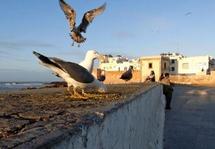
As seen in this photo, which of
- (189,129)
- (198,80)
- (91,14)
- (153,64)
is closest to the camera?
(91,14)

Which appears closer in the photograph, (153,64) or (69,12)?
(69,12)

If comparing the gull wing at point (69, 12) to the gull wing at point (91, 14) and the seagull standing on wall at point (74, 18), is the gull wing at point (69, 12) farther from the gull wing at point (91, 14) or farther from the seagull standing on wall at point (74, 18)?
the gull wing at point (91, 14)

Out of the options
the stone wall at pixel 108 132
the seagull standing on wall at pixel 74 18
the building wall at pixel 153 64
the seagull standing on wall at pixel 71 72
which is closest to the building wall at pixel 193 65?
the building wall at pixel 153 64

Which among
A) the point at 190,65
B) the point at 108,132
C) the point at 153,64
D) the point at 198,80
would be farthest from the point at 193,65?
the point at 108,132

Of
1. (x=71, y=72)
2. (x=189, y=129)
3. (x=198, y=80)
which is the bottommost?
(x=189, y=129)

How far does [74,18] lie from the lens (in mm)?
8602

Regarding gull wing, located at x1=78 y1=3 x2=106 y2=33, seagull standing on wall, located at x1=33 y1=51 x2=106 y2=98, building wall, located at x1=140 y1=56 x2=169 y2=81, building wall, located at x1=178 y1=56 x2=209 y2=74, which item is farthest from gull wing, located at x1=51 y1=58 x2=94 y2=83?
building wall, located at x1=178 y1=56 x2=209 y2=74

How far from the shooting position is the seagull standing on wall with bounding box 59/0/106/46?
855 cm

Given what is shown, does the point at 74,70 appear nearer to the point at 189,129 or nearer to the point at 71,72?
the point at 71,72

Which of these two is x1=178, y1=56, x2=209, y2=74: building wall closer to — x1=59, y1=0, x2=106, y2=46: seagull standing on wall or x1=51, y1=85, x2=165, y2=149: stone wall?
x1=59, y1=0, x2=106, y2=46: seagull standing on wall

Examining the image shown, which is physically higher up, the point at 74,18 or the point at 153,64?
the point at 153,64

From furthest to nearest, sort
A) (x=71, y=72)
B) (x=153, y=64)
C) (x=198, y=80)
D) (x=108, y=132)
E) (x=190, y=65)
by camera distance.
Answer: (x=190, y=65)
(x=153, y=64)
(x=198, y=80)
(x=71, y=72)
(x=108, y=132)

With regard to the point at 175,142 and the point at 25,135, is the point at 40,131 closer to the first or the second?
the point at 25,135

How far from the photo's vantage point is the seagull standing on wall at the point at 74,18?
8.55m
